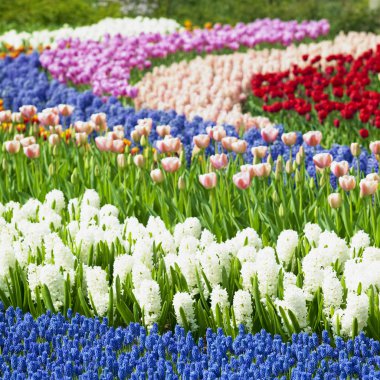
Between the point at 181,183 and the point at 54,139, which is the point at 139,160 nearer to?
the point at 181,183

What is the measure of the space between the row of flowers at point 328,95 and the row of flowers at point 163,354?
3803mm

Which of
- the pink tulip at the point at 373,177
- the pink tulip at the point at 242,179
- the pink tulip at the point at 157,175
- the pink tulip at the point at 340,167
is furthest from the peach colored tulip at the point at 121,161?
the pink tulip at the point at 373,177

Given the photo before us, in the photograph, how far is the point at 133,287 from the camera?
437 centimetres

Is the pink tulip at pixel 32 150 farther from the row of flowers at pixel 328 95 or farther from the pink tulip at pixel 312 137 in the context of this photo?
the row of flowers at pixel 328 95

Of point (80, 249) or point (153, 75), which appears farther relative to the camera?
point (153, 75)

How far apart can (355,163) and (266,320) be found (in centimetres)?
275

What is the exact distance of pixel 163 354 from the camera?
12.0 ft

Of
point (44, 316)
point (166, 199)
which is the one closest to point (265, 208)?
point (166, 199)

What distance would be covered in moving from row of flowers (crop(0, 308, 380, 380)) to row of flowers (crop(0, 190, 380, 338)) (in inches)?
6.5

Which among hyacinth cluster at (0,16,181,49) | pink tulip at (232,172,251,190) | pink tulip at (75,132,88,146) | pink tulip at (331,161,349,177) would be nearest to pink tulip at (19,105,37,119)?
pink tulip at (75,132,88,146)

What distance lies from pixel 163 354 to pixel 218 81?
736 centimetres

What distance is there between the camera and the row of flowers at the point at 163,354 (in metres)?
3.43

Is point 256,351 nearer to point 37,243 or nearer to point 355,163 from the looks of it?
point 37,243

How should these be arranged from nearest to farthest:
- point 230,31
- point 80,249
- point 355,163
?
point 80,249
point 355,163
point 230,31
